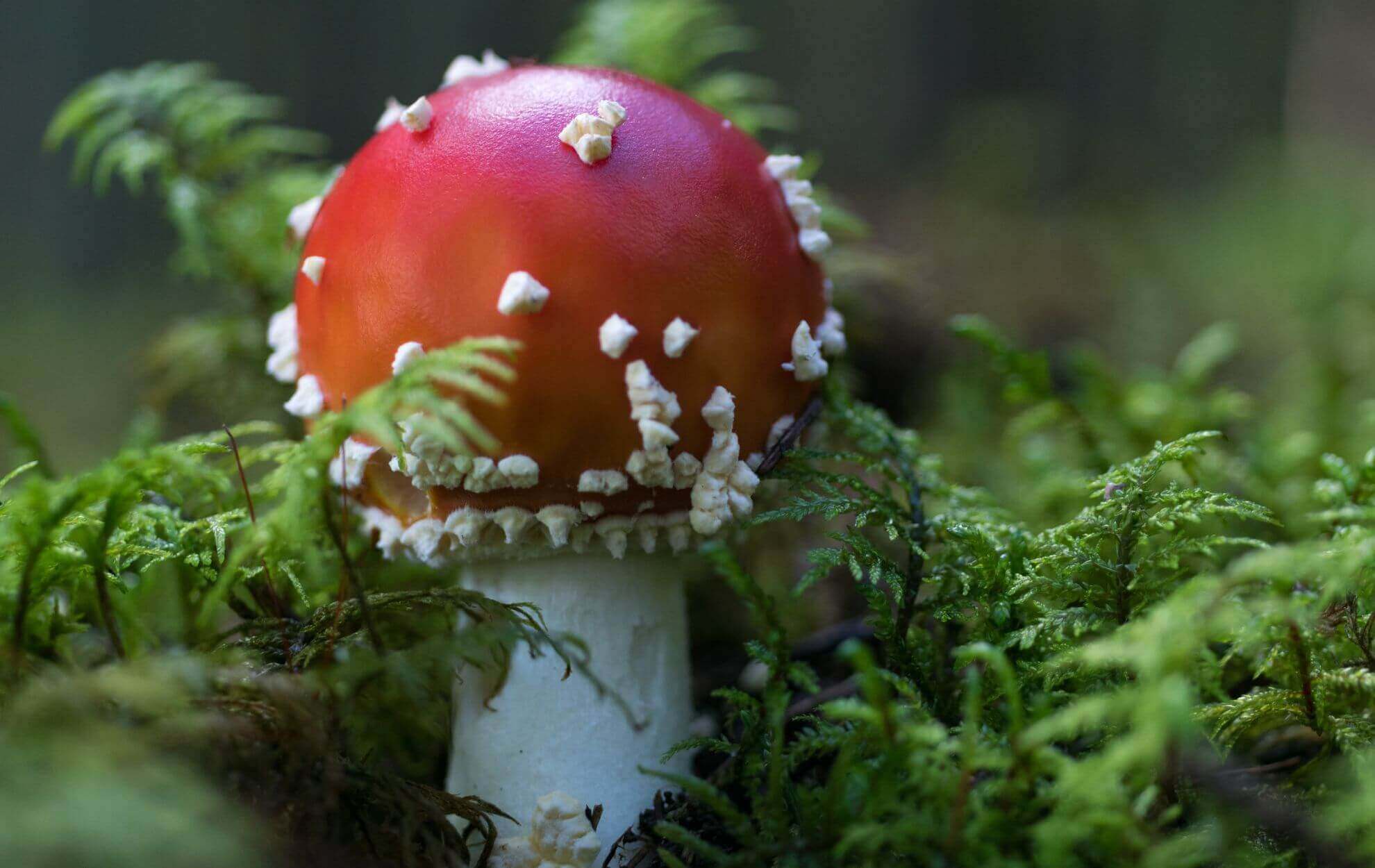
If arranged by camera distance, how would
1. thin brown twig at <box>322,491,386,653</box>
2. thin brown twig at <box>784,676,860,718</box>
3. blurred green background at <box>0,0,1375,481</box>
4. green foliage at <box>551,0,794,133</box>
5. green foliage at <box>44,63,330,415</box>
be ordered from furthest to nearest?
blurred green background at <box>0,0,1375,481</box> → green foliage at <box>551,0,794,133</box> → green foliage at <box>44,63,330,415</box> → thin brown twig at <box>784,676,860,718</box> → thin brown twig at <box>322,491,386,653</box>

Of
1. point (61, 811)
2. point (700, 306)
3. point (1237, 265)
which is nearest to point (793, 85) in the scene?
point (1237, 265)

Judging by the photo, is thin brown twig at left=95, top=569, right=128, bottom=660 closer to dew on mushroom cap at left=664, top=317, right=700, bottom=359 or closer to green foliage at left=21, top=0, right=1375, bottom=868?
green foliage at left=21, top=0, right=1375, bottom=868

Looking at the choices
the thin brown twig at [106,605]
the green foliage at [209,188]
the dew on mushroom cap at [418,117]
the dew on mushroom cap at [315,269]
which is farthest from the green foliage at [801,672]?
the green foliage at [209,188]

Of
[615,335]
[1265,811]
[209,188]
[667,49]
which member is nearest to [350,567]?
[615,335]

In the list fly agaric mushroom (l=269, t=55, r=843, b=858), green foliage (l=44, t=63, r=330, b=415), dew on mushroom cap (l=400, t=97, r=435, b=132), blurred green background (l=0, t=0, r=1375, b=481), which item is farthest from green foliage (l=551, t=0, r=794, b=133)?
dew on mushroom cap (l=400, t=97, r=435, b=132)

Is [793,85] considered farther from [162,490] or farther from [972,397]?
[162,490]

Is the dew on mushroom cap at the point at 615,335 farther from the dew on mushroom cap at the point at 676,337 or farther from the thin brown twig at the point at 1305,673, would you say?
the thin brown twig at the point at 1305,673

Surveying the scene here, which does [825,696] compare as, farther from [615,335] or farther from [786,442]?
[615,335]
